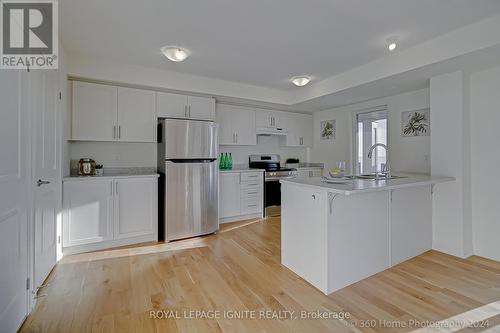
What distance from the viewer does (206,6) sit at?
1944mm

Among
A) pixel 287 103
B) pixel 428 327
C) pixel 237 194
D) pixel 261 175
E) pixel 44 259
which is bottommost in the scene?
pixel 428 327

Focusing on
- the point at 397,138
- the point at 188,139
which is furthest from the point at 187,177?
the point at 397,138

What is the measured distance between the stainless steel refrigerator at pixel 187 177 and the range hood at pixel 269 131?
4.48 feet

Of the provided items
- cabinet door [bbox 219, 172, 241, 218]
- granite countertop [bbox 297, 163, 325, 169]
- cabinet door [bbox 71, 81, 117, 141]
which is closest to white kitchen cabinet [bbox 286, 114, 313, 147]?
granite countertop [bbox 297, 163, 325, 169]

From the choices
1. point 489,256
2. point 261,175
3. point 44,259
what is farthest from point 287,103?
point 44,259

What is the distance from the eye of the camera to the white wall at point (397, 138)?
11.3 ft

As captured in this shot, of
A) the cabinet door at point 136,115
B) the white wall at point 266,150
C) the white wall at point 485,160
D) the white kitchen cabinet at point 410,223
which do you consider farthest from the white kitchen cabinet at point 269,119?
the white wall at point 485,160

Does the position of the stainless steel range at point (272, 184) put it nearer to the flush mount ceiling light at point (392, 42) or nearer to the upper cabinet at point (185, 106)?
the upper cabinet at point (185, 106)

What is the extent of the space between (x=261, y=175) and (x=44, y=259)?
315 centimetres

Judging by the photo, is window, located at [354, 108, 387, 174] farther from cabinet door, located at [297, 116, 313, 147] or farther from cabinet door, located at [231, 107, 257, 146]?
cabinet door, located at [231, 107, 257, 146]

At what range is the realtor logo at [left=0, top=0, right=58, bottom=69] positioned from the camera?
4.98 ft

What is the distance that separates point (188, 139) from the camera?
3.30m

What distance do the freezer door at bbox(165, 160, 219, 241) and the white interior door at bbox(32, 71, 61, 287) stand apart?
1173mm

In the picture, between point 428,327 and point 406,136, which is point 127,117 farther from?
point 406,136
